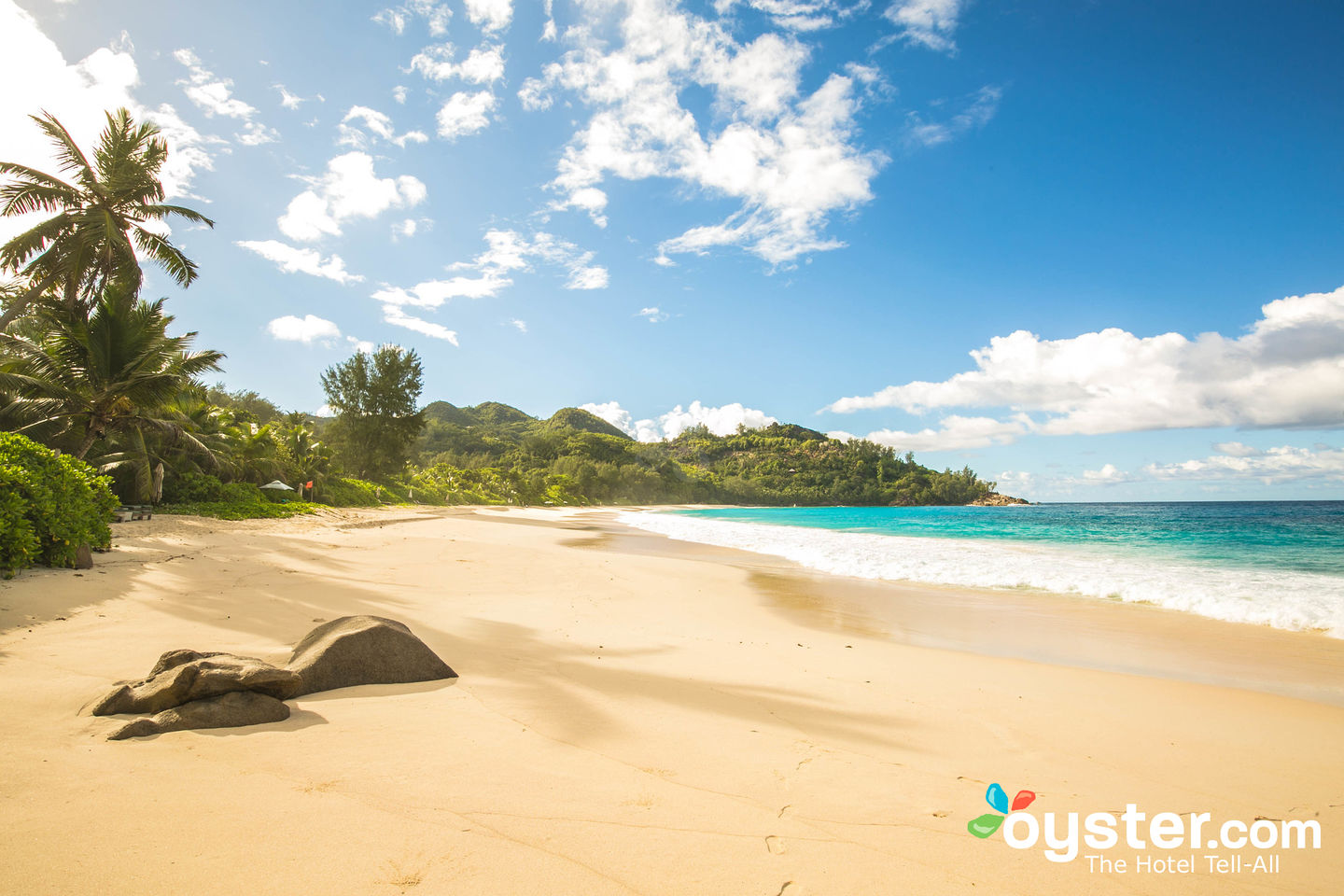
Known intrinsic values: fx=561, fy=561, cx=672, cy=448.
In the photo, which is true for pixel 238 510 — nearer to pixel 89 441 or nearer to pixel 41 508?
pixel 89 441

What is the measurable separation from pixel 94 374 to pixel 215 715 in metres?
17.2

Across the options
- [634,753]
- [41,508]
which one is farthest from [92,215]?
[634,753]

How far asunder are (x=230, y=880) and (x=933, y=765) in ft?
11.1

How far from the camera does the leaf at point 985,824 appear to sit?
2627 mm

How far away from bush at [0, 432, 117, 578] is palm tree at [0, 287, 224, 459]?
986 centimetres

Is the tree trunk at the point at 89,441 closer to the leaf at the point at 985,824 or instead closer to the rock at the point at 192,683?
the rock at the point at 192,683

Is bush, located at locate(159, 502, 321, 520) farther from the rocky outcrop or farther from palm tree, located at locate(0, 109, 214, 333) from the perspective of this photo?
the rocky outcrop

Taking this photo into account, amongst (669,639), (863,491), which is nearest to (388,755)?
(669,639)

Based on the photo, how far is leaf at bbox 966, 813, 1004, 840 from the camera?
8.62 ft

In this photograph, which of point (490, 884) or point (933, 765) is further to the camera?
point (933, 765)

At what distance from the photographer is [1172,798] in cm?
313

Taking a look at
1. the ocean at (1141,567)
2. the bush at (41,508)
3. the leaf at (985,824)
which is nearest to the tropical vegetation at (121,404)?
the bush at (41,508)

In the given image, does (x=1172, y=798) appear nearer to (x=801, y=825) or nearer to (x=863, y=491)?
(x=801, y=825)

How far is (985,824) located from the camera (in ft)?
8.90
